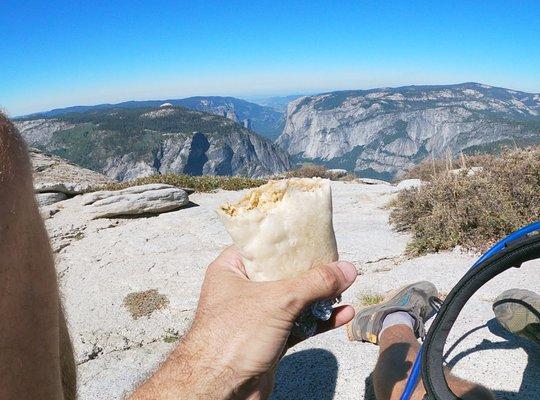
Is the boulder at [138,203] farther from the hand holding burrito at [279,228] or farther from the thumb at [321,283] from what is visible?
the thumb at [321,283]

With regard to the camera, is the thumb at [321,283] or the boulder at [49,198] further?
the boulder at [49,198]

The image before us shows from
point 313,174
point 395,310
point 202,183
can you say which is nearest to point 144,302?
point 395,310

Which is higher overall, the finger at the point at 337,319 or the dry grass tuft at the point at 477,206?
the finger at the point at 337,319

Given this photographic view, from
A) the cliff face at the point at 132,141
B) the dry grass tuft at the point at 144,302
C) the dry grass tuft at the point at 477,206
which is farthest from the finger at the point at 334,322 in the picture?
the cliff face at the point at 132,141

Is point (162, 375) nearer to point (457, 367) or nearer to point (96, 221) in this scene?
point (457, 367)

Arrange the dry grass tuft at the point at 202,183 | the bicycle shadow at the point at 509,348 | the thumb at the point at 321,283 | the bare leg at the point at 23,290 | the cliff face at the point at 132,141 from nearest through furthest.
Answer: the bare leg at the point at 23,290
the thumb at the point at 321,283
the bicycle shadow at the point at 509,348
the dry grass tuft at the point at 202,183
the cliff face at the point at 132,141

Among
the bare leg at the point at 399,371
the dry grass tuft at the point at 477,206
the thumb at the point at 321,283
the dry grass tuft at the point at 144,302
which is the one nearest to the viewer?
the thumb at the point at 321,283
